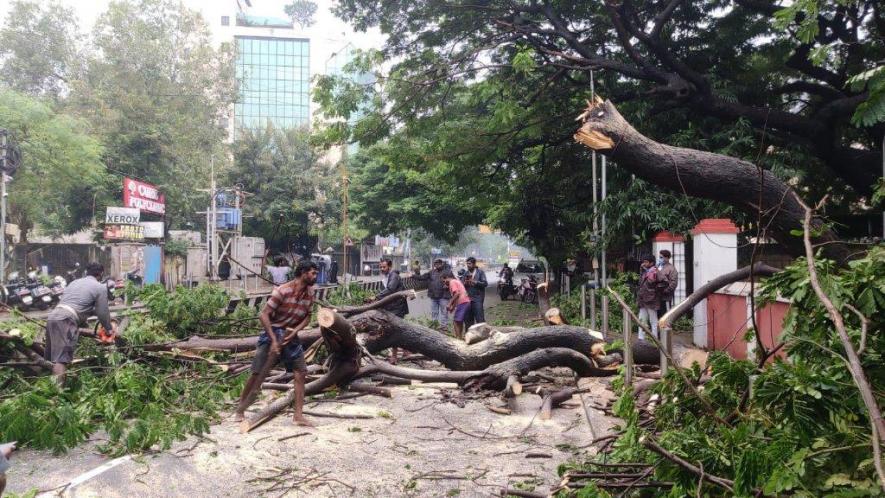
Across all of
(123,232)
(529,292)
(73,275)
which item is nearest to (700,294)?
(529,292)

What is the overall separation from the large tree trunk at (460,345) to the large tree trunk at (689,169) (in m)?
2.75

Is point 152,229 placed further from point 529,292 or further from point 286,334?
point 286,334

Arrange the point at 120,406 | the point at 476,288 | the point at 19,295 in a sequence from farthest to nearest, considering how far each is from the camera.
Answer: the point at 19,295
the point at 476,288
the point at 120,406

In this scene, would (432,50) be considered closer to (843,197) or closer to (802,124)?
(802,124)

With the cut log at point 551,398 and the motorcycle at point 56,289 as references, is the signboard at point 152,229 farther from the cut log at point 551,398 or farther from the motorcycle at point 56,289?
the cut log at point 551,398

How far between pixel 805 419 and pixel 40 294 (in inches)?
795

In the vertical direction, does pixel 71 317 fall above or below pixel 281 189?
below

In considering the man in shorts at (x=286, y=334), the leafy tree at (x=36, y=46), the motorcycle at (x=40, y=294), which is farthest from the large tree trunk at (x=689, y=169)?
the leafy tree at (x=36, y=46)

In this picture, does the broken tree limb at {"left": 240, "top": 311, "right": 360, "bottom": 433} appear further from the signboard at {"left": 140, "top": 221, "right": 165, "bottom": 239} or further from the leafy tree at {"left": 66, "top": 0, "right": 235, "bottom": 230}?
the leafy tree at {"left": 66, "top": 0, "right": 235, "bottom": 230}

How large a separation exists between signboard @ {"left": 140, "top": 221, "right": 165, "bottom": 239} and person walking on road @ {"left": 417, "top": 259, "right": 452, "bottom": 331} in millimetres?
17980

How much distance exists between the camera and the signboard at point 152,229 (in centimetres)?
2577

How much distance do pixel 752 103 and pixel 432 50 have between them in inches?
259

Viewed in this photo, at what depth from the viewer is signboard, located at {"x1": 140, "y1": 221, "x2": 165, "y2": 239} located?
84.5 ft

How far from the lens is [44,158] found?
75.2 ft
